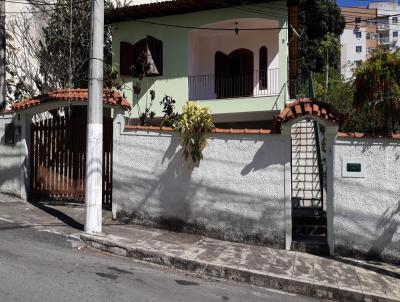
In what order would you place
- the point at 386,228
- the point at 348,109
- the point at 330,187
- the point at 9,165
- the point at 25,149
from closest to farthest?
the point at 386,228 → the point at 330,187 → the point at 25,149 → the point at 9,165 → the point at 348,109

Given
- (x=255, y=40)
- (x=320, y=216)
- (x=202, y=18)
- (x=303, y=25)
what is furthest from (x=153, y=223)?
(x=303, y=25)

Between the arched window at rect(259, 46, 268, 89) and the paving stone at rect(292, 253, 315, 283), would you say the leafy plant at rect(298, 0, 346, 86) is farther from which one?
the paving stone at rect(292, 253, 315, 283)

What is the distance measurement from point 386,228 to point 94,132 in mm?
5219

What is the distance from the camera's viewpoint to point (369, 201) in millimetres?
7859

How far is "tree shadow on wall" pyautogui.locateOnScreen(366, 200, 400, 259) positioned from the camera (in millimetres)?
7746

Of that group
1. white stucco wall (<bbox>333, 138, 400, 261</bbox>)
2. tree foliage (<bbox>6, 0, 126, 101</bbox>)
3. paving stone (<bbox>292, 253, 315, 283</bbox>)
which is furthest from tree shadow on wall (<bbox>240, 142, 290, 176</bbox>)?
tree foliage (<bbox>6, 0, 126, 101</bbox>)

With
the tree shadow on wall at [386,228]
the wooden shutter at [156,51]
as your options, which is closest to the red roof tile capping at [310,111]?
the tree shadow on wall at [386,228]

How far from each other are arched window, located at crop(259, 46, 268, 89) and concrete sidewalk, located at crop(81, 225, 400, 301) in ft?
32.3

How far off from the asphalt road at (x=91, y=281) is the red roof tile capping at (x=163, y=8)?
10.3 meters

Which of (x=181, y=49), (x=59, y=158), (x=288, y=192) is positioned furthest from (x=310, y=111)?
(x=181, y=49)

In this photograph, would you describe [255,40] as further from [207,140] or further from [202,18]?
[207,140]

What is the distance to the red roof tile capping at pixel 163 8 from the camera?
15.9 m

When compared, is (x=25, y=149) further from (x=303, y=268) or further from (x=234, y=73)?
(x=234, y=73)

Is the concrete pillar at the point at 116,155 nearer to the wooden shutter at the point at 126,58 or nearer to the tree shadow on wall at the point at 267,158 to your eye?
the tree shadow on wall at the point at 267,158
